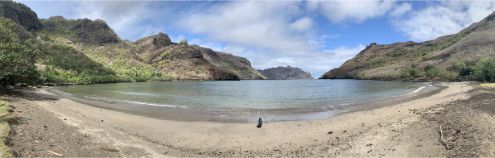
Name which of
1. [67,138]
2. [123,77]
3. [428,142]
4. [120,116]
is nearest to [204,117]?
[120,116]

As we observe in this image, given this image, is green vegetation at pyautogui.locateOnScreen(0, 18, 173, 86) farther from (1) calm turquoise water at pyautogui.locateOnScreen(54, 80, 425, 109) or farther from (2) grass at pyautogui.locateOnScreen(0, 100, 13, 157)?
(2) grass at pyautogui.locateOnScreen(0, 100, 13, 157)

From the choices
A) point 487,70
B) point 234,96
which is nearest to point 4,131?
point 234,96

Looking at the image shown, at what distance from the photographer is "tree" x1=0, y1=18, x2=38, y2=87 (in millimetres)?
42719

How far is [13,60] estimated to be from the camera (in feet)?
142

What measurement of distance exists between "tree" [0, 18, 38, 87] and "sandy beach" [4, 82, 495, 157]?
2088cm

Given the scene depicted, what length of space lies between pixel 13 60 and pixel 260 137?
34.4 meters

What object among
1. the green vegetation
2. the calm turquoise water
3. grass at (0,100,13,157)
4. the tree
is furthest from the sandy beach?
the green vegetation

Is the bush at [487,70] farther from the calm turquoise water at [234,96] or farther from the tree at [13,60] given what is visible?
the tree at [13,60]

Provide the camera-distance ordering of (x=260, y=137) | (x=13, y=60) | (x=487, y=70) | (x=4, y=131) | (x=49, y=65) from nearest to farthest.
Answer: (x=4, y=131), (x=260, y=137), (x=13, y=60), (x=487, y=70), (x=49, y=65)

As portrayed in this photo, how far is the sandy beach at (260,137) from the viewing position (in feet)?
57.1

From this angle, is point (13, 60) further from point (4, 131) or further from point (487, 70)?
point (487, 70)

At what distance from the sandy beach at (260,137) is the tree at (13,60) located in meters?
20.9

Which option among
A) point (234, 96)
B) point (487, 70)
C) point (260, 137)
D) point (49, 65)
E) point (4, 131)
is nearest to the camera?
point (4, 131)

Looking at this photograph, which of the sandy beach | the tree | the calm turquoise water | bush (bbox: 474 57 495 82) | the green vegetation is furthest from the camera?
bush (bbox: 474 57 495 82)
